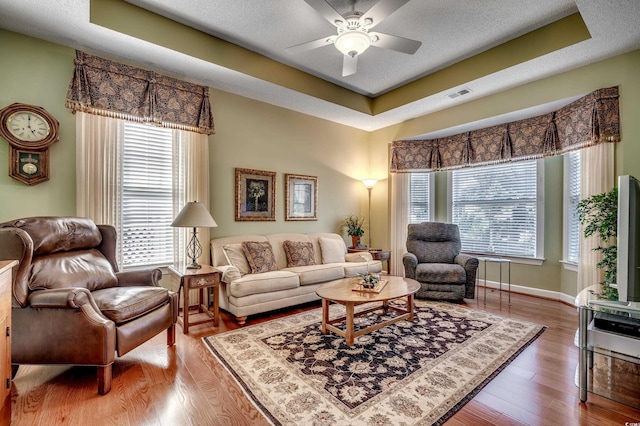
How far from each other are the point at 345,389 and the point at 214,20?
12.0 ft

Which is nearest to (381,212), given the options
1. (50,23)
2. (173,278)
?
(173,278)

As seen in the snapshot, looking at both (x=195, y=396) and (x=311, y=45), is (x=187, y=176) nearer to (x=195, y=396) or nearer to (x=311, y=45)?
(x=311, y=45)

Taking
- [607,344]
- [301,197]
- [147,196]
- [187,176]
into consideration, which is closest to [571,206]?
[607,344]

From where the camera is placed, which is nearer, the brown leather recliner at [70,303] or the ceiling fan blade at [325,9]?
the brown leather recliner at [70,303]

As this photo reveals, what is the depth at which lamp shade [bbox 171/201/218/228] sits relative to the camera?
3.26m

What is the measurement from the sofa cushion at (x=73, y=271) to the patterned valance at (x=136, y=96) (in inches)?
62.6

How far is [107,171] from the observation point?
10.6 ft

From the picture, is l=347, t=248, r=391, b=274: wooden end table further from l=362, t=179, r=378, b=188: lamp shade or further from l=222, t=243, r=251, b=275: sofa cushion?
l=222, t=243, r=251, b=275: sofa cushion

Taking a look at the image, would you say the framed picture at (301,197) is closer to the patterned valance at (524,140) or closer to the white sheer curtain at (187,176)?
the white sheer curtain at (187,176)

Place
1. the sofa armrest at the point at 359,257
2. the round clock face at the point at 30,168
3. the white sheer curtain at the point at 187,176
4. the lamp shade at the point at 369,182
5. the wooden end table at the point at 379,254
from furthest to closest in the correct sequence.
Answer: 1. the lamp shade at the point at 369,182
2. the wooden end table at the point at 379,254
3. the sofa armrest at the point at 359,257
4. the white sheer curtain at the point at 187,176
5. the round clock face at the point at 30,168

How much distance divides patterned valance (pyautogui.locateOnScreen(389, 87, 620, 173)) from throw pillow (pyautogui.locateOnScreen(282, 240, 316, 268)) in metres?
2.39

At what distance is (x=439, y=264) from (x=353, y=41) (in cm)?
329

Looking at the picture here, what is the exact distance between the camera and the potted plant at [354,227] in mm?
5418

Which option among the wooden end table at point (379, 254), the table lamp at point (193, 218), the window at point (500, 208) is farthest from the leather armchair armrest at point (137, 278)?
the window at point (500, 208)
